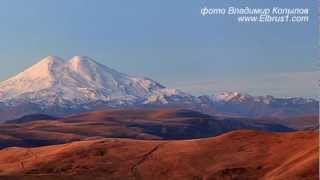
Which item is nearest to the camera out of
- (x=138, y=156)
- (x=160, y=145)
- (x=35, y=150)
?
(x=138, y=156)

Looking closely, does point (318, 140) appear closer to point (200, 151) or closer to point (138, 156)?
point (200, 151)

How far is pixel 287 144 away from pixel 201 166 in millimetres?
13467

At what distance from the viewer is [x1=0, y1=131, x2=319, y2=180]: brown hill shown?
95.0 m

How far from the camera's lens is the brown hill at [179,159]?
95000mm

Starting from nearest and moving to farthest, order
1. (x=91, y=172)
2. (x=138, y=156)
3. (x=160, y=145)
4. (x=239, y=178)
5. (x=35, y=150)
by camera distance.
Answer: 1. (x=239, y=178)
2. (x=91, y=172)
3. (x=138, y=156)
4. (x=160, y=145)
5. (x=35, y=150)

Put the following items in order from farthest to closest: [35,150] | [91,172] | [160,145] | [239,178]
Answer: [35,150] → [160,145] → [91,172] → [239,178]

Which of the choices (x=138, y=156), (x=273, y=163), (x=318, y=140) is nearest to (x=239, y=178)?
(x=273, y=163)

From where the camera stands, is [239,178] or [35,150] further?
[35,150]

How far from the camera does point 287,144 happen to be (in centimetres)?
10369

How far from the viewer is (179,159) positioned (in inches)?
4082

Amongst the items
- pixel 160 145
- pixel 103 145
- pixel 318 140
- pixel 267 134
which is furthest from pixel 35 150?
pixel 318 140

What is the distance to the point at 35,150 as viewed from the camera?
412ft

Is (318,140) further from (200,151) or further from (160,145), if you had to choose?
(160,145)

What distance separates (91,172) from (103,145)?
16.1 metres
